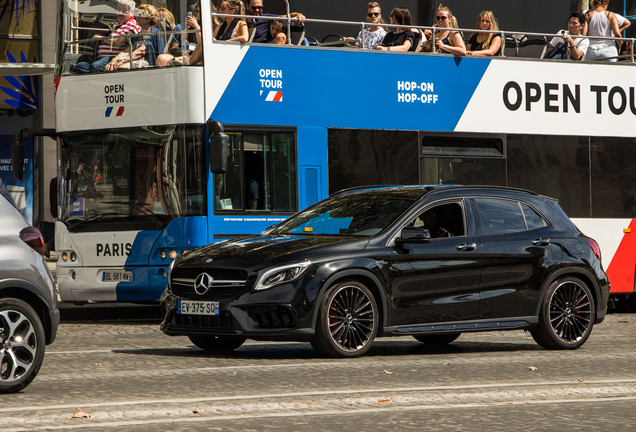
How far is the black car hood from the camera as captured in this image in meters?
9.20

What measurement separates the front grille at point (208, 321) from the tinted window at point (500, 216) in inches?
109

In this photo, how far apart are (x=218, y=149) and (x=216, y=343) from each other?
11.2ft

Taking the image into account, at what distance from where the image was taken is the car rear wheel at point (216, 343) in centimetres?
993

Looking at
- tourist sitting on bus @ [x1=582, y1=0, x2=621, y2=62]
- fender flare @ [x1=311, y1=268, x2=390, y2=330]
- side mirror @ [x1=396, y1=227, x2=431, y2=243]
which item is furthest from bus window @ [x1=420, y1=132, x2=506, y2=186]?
fender flare @ [x1=311, y1=268, x2=390, y2=330]

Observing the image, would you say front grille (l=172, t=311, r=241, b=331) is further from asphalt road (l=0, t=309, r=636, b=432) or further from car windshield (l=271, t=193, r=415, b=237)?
car windshield (l=271, t=193, r=415, b=237)

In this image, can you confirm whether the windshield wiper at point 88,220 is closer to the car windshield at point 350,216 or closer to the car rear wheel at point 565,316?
the car windshield at point 350,216

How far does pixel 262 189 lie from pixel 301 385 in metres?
5.85

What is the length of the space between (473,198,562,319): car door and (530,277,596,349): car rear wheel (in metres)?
0.19

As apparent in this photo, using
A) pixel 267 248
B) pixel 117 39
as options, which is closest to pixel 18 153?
pixel 117 39

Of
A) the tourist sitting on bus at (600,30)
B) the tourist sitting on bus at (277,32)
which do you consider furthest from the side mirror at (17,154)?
the tourist sitting on bus at (600,30)

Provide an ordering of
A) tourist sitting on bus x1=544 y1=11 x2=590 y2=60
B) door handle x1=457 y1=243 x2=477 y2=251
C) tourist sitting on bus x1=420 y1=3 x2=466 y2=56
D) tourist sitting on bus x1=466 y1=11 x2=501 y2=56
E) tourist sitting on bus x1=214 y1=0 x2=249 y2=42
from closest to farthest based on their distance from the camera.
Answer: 1. door handle x1=457 y1=243 x2=477 y2=251
2. tourist sitting on bus x1=214 y1=0 x2=249 y2=42
3. tourist sitting on bus x1=420 y1=3 x2=466 y2=56
4. tourist sitting on bus x1=466 y1=11 x2=501 y2=56
5. tourist sitting on bus x1=544 y1=11 x2=590 y2=60

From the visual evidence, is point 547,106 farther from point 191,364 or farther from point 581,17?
point 191,364

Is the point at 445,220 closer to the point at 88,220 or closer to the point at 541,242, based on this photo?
the point at 541,242

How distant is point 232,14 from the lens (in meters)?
13.6
